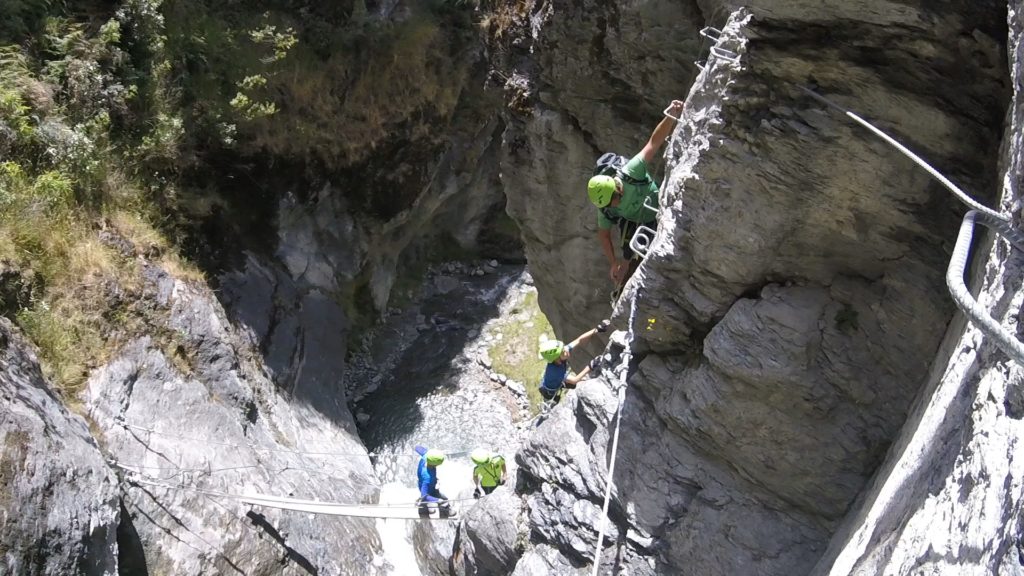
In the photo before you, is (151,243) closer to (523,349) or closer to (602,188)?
(602,188)

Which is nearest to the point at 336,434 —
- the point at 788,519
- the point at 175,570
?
the point at 175,570

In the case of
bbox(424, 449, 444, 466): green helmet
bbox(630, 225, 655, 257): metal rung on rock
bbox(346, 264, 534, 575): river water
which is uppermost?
bbox(630, 225, 655, 257): metal rung on rock

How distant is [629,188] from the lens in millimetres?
8320

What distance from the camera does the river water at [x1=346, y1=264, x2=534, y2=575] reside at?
15250mm

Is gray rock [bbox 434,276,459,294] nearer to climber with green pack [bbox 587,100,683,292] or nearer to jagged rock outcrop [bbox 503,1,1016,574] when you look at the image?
climber with green pack [bbox 587,100,683,292]

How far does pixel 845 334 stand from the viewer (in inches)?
229

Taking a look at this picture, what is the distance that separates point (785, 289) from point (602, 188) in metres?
2.59

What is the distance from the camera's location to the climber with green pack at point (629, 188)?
8102 millimetres

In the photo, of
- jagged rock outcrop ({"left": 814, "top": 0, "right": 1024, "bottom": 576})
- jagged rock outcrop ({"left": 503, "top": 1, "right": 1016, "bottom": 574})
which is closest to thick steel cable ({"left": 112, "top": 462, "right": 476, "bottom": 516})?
jagged rock outcrop ({"left": 503, "top": 1, "right": 1016, "bottom": 574})

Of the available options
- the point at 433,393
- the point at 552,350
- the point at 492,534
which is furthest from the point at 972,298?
the point at 433,393

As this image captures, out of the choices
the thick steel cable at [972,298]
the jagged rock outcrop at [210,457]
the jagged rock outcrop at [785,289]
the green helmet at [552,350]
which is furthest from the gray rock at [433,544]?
the thick steel cable at [972,298]

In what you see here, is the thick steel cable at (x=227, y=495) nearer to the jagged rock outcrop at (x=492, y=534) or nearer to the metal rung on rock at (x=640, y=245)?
the jagged rock outcrop at (x=492, y=534)

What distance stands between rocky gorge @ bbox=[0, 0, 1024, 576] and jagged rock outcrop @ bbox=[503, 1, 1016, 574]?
0.07ft

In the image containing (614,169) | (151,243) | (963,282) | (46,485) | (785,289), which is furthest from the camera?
(151,243)
